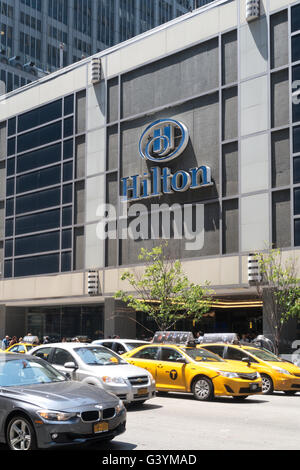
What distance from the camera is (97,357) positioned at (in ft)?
49.8

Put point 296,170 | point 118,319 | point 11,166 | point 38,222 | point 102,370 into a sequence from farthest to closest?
point 11,166 → point 38,222 → point 118,319 → point 296,170 → point 102,370

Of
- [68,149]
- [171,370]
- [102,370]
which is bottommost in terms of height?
[171,370]

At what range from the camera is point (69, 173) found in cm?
4247

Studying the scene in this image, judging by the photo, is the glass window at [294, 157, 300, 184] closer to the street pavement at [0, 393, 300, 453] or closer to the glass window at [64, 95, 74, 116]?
the street pavement at [0, 393, 300, 453]

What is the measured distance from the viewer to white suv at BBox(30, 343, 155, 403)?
14.1 metres

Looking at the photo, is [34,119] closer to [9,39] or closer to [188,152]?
[188,152]

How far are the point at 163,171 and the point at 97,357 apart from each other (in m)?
22.0

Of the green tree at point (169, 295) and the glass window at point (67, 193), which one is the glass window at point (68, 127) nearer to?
the glass window at point (67, 193)

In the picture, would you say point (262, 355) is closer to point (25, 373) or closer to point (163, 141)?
point (25, 373)

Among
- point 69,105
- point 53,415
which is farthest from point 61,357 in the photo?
point 69,105

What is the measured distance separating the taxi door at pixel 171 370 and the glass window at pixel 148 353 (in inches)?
10.3

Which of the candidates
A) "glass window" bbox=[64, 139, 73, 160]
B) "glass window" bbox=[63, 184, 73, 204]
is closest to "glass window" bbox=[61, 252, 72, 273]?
"glass window" bbox=[63, 184, 73, 204]

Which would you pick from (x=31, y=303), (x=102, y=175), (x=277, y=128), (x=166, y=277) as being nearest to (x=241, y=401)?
(x=166, y=277)

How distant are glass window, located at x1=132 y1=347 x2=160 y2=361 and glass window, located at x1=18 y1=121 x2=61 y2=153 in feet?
92.3
